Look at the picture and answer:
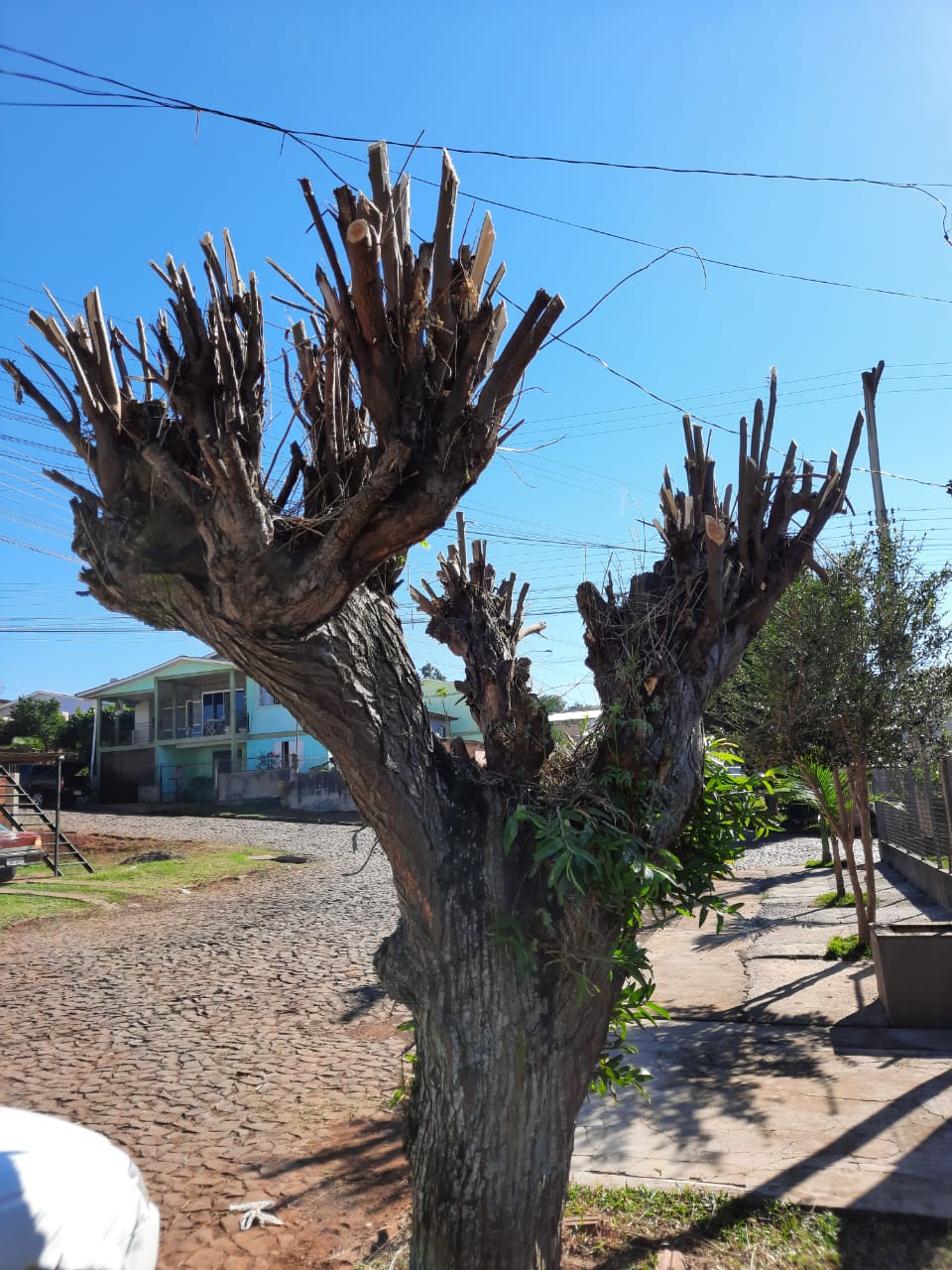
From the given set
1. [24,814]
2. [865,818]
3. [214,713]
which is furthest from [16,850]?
[214,713]

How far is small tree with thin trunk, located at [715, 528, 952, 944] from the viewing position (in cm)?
950

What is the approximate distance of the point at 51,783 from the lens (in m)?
39.4

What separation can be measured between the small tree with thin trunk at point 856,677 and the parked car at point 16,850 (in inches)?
479

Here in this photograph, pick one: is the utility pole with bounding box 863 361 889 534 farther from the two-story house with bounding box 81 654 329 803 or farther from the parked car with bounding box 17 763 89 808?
the parked car with bounding box 17 763 89 808

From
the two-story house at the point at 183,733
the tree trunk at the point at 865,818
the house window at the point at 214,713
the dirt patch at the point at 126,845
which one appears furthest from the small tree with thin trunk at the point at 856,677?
the house window at the point at 214,713

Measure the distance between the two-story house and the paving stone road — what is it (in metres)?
27.2

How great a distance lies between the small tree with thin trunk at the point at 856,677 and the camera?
950 cm

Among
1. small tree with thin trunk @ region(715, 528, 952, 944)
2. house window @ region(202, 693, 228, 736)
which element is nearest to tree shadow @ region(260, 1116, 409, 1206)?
small tree with thin trunk @ region(715, 528, 952, 944)

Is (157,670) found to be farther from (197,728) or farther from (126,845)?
(126,845)

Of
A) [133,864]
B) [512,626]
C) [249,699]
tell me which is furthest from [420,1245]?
[249,699]

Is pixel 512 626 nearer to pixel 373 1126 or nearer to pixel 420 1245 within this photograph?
pixel 420 1245

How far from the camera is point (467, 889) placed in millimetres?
3527

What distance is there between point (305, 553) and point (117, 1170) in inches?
98.6

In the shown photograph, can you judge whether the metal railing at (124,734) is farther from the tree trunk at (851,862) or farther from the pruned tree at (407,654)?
the pruned tree at (407,654)
